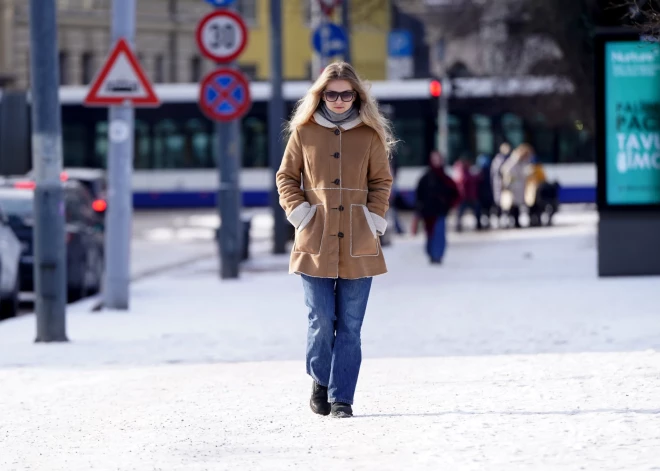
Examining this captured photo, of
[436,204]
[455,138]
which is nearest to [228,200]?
[436,204]

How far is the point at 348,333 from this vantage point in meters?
8.90

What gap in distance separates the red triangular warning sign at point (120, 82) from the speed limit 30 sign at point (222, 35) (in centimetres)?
390

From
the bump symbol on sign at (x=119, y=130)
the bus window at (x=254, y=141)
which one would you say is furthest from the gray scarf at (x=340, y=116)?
the bus window at (x=254, y=141)

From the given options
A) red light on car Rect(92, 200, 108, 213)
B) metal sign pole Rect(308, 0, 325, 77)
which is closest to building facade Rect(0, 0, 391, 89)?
metal sign pole Rect(308, 0, 325, 77)

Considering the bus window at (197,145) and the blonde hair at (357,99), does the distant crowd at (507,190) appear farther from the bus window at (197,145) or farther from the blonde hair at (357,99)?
the blonde hair at (357,99)

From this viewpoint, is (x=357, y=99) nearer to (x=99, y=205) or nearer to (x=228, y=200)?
(x=228, y=200)

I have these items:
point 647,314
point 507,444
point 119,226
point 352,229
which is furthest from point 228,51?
point 507,444

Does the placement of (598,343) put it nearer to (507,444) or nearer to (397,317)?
(397,317)

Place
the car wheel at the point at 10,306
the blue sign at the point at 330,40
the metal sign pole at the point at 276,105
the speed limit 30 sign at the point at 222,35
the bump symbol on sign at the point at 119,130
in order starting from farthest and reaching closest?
the metal sign pole at the point at 276,105 → the blue sign at the point at 330,40 → the speed limit 30 sign at the point at 222,35 → the car wheel at the point at 10,306 → the bump symbol on sign at the point at 119,130

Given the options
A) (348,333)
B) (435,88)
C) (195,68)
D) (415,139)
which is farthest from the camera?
(195,68)

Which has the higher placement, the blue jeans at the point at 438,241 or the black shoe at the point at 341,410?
the blue jeans at the point at 438,241

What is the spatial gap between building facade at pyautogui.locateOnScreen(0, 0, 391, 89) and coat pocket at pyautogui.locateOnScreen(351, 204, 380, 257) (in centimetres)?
4993

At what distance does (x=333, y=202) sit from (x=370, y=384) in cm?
194

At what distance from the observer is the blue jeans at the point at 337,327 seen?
8.85m
